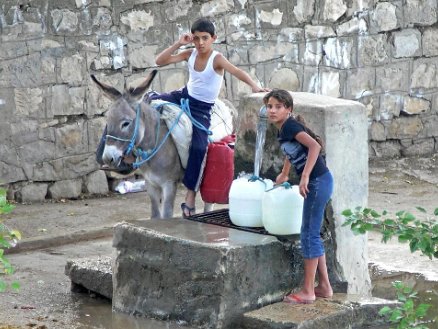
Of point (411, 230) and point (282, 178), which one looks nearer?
point (411, 230)

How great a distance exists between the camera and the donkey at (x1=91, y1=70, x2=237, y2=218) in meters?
7.93

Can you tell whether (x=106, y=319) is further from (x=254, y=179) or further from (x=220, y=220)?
(x=254, y=179)

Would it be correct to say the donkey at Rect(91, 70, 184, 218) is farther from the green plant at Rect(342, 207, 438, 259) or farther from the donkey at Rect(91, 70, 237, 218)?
the green plant at Rect(342, 207, 438, 259)

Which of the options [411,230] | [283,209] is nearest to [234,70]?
[283,209]

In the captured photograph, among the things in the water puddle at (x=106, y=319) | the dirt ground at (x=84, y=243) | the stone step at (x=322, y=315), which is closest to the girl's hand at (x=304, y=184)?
the stone step at (x=322, y=315)

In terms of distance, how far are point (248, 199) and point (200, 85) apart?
127 centimetres

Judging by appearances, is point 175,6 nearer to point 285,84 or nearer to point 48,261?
point 285,84

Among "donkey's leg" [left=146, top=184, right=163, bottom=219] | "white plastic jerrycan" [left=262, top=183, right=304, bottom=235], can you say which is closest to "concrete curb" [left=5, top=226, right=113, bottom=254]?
"donkey's leg" [left=146, top=184, right=163, bottom=219]

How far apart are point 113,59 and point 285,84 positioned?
6.86 ft

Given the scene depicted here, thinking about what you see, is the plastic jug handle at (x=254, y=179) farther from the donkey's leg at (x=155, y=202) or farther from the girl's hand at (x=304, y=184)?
the donkey's leg at (x=155, y=202)

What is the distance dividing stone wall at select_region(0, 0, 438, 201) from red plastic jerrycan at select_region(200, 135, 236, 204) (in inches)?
118

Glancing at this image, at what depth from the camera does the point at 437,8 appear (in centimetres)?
1276

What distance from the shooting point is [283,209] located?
7188 millimetres

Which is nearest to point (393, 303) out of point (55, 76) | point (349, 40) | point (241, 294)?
point (241, 294)
